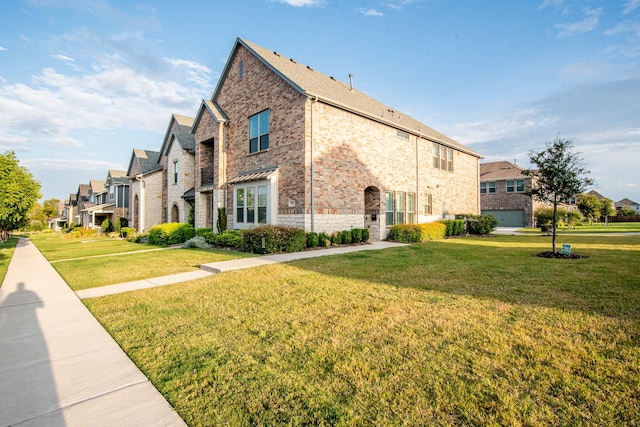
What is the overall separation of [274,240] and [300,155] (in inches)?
160

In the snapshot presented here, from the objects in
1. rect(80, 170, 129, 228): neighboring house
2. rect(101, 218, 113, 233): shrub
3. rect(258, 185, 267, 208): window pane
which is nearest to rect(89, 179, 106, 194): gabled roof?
rect(80, 170, 129, 228): neighboring house

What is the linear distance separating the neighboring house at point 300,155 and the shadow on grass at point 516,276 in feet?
15.2

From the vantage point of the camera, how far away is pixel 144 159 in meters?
A: 29.6

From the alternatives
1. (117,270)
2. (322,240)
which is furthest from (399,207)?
(117,270)

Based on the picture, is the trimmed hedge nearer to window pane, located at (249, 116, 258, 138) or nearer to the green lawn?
window pane, located at (249, 116, 258, 138)

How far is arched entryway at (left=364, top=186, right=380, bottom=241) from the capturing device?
16797 millimetres

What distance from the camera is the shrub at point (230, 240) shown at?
13594 millimetres

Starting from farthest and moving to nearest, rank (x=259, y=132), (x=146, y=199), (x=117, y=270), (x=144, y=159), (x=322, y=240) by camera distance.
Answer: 1. (x=144, y=159)
2. (x=146, y=199)
3. (x=259, y=132)
4. (x=322, y=240)
5. (x=117, y=270)

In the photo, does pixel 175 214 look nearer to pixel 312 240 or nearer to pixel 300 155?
pixel 300 155

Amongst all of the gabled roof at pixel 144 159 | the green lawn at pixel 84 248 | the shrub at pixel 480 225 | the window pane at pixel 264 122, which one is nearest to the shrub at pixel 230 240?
the green lawn at pixel 84 248

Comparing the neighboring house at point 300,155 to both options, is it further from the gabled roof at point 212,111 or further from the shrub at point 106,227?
the shrub at point 106,227

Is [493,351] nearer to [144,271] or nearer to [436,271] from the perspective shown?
[436,271]

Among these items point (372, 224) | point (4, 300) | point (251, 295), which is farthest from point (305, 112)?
point (4, 300)

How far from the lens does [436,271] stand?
7871 millimetres
